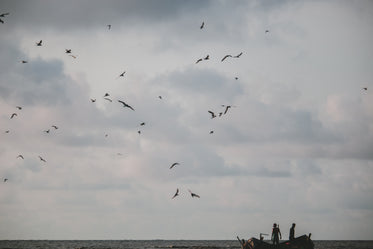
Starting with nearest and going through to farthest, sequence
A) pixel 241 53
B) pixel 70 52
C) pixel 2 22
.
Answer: pixel 2 22
pixel 241 53
pixel 70 52

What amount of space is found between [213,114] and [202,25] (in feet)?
36.7

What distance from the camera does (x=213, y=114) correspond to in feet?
127

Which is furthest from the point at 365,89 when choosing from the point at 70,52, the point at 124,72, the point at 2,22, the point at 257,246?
the point at 2,22

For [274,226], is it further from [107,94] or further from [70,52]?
[70,52]

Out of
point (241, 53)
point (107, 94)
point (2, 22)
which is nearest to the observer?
point (2, 22)

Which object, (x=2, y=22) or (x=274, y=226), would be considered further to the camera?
(x=274, y=226)

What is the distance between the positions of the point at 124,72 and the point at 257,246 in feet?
54.5

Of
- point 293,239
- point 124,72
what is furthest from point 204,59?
point 293,239

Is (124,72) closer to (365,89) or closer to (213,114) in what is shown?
(213,114)

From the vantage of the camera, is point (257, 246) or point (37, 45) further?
point (257, 246)

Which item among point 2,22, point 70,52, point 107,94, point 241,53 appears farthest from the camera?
point 107,94

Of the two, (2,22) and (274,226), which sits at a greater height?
(2,22)

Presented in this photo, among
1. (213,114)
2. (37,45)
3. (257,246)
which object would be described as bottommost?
(257,246)

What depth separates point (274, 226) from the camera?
3362cm
